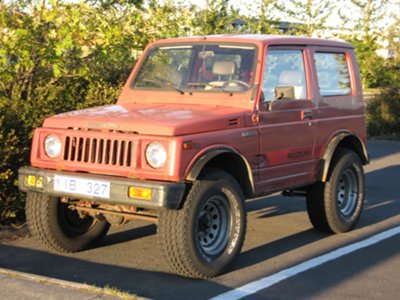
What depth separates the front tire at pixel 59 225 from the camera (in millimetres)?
6008

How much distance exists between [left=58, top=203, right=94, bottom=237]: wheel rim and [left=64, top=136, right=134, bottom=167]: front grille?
74cm

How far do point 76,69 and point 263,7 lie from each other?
11.2m

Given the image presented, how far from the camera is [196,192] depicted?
530cm

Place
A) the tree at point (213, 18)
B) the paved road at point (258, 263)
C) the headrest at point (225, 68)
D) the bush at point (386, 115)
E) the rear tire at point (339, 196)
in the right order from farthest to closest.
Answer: the bush at point (386, 115)
the tree at point (213, 18)
the rear tire at point (339, 196)
the headrest at point (225, 68)
the paved road at point (258, 263)

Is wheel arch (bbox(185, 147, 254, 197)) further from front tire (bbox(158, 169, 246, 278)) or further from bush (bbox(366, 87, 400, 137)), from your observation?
bush (bbox(366, 87, 400, 137))

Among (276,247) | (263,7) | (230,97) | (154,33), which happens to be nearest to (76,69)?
(154,33)

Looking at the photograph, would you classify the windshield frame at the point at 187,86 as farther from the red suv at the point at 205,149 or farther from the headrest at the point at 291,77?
the headrest at the point at 291,77

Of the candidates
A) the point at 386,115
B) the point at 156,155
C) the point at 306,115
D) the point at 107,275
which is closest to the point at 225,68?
the point at 306,115

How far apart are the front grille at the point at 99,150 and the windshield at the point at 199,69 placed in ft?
4.25

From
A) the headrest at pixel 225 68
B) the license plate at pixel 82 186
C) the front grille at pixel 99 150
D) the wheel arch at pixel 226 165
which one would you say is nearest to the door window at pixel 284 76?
the headrest at pixel 225 68

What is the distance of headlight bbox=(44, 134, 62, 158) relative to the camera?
5738mm

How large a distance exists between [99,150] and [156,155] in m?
0.57

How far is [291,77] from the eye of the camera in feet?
22.3

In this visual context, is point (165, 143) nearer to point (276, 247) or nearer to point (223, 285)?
point (223, 285)
